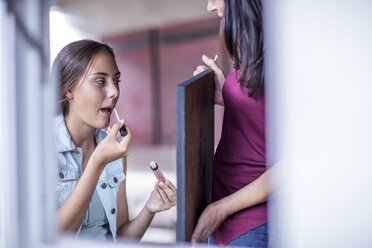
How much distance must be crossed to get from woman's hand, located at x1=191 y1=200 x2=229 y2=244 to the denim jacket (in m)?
0.41

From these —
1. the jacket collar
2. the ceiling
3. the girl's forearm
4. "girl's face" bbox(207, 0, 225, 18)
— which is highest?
the ceiling

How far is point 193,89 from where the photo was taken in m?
0.82

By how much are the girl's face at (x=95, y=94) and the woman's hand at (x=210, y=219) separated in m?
0.48

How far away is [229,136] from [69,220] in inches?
17.2

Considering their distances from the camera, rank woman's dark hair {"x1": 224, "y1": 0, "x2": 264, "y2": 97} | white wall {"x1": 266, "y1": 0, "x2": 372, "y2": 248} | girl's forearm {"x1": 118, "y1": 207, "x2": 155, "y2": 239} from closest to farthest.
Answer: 1. white wall {"x1": 266, "y1": 0, "x2": 372, "y2": 248}
2. woman's dark hair {"x1": 224, "y1": 0, "x2": 264, "y2": 97}
3. girl's forearm {"x1": 118, "y1": 207, "x2": 155, "y2": 239}

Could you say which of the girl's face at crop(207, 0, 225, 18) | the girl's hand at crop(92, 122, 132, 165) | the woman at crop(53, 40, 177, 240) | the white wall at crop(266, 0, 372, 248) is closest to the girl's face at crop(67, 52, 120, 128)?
the woman at crop(53, 40, 177, 240)

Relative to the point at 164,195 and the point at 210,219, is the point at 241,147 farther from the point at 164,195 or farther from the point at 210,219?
the point at 164,195

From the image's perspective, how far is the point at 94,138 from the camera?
1244 mm

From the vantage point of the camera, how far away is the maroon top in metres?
0.89

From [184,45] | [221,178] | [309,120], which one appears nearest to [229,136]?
[221,178]

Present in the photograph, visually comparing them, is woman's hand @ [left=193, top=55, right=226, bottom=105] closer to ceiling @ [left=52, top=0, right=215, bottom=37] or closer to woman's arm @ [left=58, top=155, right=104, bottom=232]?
woman's arm @ [left=58, top=155, right=104, bottom=232]

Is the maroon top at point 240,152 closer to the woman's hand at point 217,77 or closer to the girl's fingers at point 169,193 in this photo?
the woman's hand at point 217,77

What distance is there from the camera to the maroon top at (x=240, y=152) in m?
0.89

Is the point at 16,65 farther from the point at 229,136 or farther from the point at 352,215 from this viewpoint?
the point at 352,215
